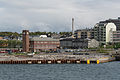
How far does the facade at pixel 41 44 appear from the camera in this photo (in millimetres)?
176875

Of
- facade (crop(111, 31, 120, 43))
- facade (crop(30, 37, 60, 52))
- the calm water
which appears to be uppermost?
facade (crop(111, 31, 120, 43))

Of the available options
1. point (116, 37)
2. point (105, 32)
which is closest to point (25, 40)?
point (105, 32)

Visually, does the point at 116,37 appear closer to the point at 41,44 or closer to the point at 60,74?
the point at 41,44

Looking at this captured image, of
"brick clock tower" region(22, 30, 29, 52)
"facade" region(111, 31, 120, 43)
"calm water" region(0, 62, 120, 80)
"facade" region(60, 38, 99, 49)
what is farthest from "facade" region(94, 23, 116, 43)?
"calm water" region(0, 62, 120, 80)

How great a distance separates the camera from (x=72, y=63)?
104875 mm

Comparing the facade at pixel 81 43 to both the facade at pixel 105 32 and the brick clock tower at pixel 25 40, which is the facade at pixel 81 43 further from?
the brick clock tower at pixel 25 40

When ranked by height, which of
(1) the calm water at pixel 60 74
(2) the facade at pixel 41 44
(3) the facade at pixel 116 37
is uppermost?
(3) the facade at pixel 116 37

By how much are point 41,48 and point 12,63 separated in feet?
251

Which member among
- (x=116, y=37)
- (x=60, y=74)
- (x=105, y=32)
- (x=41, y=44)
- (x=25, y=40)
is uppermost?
(x=105, y=32)

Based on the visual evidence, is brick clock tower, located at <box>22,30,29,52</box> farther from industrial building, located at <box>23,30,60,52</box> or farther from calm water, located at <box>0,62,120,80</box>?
calm water, located at <box>0,62,120,80</box>

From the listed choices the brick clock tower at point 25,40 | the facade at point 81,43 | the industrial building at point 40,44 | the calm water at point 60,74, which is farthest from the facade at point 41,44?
the calm water at point 60,74

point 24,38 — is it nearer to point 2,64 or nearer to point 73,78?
point 2,64

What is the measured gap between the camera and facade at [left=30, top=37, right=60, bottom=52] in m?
177

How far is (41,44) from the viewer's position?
591 feet
